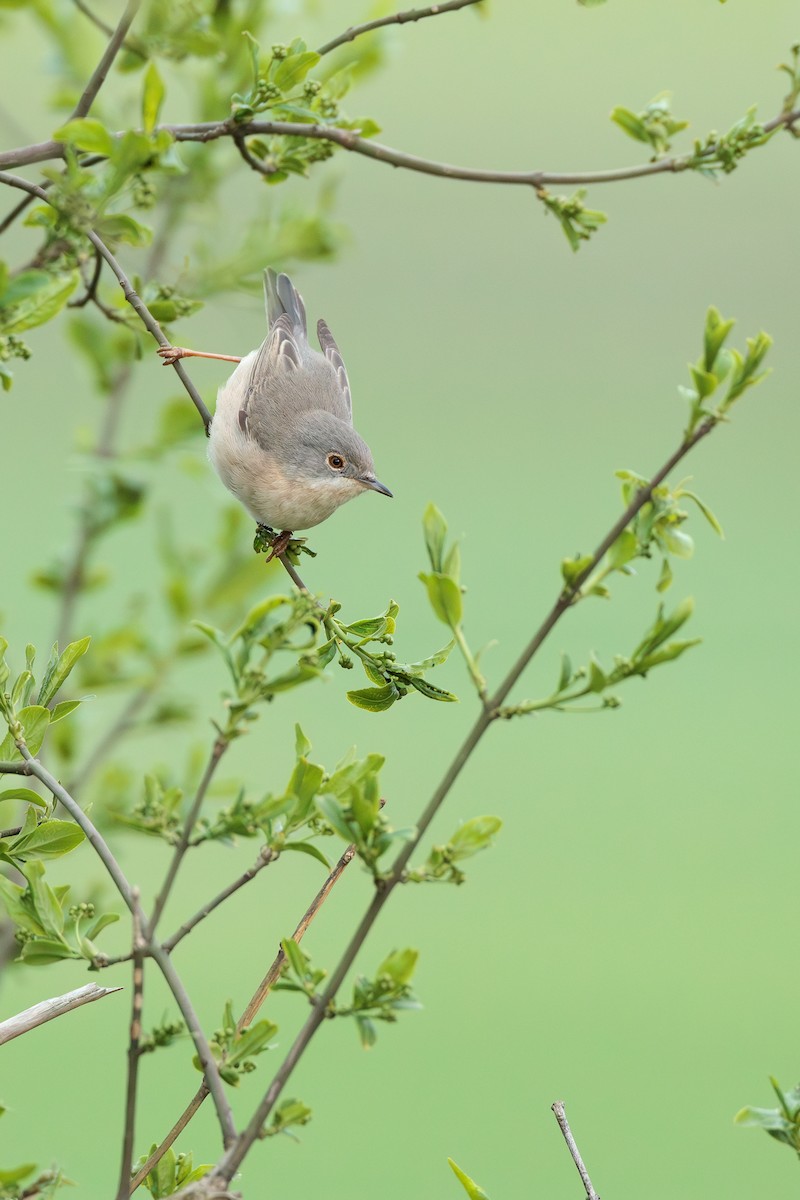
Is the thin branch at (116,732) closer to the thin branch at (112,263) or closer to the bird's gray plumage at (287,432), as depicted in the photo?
the bird's gray plumage at (287,432)

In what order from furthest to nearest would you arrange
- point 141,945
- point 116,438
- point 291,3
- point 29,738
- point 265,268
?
point 116,438, point 265,268, point 291,3, point 29,738, point 141,945

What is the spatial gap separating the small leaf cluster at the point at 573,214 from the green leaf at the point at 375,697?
46cm

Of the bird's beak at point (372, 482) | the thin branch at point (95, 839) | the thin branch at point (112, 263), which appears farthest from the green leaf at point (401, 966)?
the bird's beak at point (372, 482)

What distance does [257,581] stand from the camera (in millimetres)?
1449

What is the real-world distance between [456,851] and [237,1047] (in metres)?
0.13

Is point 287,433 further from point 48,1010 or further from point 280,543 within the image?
point 48,1010

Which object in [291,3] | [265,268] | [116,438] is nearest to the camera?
[291,3]

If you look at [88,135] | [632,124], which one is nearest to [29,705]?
[88,135]

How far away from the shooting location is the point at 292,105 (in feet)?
2.96

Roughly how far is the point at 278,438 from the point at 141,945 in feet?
3.40

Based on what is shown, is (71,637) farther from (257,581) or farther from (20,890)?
(20,890)

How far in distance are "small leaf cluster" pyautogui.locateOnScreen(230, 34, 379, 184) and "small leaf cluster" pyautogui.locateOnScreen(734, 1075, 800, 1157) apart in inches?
27.7

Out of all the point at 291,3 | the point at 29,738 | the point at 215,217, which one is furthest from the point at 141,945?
the point at 215,217

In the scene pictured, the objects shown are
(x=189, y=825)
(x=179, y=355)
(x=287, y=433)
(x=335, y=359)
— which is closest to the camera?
(x=189, y=825)
